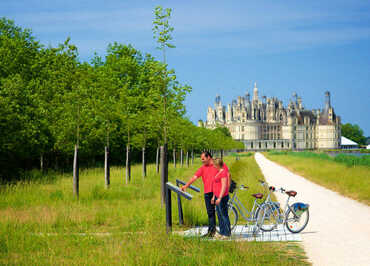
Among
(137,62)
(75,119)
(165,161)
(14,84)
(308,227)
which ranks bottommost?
(308,227)

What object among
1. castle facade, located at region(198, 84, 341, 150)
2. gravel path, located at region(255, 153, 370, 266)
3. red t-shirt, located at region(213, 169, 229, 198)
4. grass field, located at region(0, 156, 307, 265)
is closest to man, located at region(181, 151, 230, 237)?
red t-shirt, located at region(213, 169, 229, 198)

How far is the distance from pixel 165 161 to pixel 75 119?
6.15 meters

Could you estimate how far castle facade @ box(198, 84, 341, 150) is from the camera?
171m

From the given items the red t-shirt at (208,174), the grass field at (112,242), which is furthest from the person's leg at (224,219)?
the grass field at (112,242)

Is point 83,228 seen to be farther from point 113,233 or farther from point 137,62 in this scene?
point 137,62

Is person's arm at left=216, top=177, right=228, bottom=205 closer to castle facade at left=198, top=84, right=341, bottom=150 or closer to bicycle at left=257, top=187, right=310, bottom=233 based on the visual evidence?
bicycle at left=257, top=187, right=310, bottom=233

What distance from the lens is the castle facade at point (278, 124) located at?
171125 millimetres

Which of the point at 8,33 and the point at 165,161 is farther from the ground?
the point at 8,33

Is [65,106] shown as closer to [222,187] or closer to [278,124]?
[222,187]

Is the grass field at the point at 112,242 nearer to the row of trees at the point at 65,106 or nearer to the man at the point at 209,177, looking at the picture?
the man at the point at 209,177

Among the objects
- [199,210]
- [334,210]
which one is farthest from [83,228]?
[334,210]

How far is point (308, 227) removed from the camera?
1112 centimetres

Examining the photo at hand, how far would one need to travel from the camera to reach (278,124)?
177875 mm

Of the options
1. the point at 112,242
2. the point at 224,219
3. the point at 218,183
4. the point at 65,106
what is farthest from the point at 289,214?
the point at 65,106
